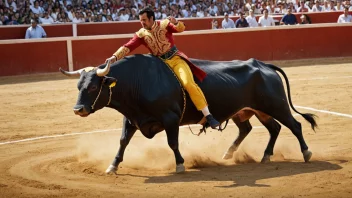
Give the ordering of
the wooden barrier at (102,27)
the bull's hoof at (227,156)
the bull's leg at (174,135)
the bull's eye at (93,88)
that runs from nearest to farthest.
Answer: the bull's eye at (93,88), the bull's leg at (174,135), the bull's hoof at (227,156), the wooden barrier at (102,27)

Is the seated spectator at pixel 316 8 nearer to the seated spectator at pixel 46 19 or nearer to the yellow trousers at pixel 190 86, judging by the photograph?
the seated spectator at pixel 46 19

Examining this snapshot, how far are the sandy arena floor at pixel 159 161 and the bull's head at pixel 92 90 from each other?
2.66 feet

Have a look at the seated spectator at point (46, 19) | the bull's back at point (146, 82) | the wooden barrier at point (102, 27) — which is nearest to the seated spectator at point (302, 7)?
the wooden barrier at point (102, 27)

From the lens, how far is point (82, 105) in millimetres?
7535

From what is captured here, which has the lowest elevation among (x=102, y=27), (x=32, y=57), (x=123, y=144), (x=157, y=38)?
(x=102, y=27)

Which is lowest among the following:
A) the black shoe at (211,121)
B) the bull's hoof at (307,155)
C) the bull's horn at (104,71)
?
the bull's hoof at (307,155)

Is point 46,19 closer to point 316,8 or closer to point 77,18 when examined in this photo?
point 77,18

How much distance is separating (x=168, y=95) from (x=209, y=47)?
11.9m

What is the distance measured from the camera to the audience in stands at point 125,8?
2322 centimetres

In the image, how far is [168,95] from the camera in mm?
7809

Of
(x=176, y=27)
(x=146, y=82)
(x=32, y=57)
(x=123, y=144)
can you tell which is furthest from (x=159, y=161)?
(x=32, y=57)

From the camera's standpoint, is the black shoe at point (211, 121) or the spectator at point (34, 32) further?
the spectator at point (34, 32)

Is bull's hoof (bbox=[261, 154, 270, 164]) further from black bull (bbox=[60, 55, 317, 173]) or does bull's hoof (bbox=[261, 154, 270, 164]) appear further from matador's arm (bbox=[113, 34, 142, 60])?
matador's arm (bbox=[113, 34, 142, 60])

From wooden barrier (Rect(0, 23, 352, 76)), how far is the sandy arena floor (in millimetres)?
4392
